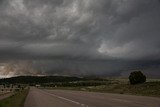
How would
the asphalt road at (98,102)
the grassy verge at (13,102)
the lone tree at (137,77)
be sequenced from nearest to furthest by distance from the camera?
the asphalt road at (98,102)
the grassy verge at (13,102)
the lone tree at (137,77)

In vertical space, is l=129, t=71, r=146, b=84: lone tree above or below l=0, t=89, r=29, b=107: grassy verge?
above

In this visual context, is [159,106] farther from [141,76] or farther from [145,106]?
[141,76]

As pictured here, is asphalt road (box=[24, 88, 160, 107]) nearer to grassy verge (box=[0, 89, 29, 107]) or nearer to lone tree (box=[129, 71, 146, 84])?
grassy verge (box=[0, 89, 29, 107])

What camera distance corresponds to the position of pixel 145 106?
28422mm

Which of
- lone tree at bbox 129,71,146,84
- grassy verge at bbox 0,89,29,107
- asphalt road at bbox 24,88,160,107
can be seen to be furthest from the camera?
lone tree at bbox 129,71,146,84

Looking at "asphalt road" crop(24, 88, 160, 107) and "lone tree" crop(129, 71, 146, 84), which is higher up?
"lone tree" crop(129, 71, 146, 84)

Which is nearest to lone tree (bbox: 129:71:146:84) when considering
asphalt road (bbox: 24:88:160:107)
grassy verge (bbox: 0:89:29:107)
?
grassy verge (bbox: 0:89:29:107)

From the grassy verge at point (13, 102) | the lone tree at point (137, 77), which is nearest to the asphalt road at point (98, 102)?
the grassy verge at point (13, 102)

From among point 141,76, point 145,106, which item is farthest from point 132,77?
point 145,106

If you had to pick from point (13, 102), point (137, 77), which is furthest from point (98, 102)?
point (137, 77)

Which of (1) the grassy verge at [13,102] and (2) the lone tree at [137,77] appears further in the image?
(2) the lone tree at [137,77]

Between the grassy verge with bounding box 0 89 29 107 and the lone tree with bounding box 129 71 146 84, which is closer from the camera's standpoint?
the grassy verge with bounding box 0 89 29 107

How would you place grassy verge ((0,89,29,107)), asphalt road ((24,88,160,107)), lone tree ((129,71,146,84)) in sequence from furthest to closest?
lone tree ((129,71,146,84))
grassy verge ((0,89,29,107))
asphalt road ((24,88,160,107))

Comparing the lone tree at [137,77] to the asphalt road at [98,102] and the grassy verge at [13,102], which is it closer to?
the grassy verge at [13,102]
